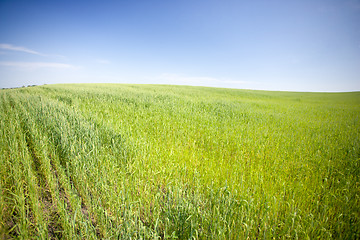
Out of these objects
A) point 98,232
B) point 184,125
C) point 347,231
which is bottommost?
point 98,232

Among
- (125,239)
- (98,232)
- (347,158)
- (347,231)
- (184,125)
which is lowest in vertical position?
(98,232)

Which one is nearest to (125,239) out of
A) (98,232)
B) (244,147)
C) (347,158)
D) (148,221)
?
(148,221)

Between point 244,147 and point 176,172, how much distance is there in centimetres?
236

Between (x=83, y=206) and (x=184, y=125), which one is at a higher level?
(x=184, y=125)

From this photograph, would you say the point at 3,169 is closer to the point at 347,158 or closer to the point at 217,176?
the point at 217,176

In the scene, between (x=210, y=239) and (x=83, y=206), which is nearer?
(x=210, y=239)

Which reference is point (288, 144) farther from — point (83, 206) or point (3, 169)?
point (3, 169)

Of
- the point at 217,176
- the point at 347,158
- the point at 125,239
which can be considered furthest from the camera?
the point at 347,158

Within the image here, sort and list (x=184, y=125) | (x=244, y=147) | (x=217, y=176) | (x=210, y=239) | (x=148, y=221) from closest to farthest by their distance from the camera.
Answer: (x=210, y=239) → (x=148, y=221) → (x=217, y=176) → (x=244, y=147) → (x=184, y=125)

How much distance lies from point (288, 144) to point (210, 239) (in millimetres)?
4068

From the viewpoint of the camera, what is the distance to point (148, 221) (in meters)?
1.99

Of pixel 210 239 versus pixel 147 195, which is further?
pixel 147 195

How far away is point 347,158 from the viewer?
12.4 feet

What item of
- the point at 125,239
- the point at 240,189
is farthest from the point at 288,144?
the point at 125,239
